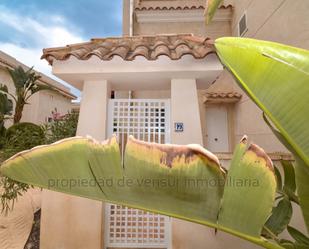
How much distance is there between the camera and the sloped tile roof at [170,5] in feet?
40.3

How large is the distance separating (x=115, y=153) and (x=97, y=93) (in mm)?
4435

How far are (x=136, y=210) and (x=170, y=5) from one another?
11.6 meters

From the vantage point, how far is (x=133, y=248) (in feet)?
17.8

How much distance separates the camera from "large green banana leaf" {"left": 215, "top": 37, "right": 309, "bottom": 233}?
126 centimetres

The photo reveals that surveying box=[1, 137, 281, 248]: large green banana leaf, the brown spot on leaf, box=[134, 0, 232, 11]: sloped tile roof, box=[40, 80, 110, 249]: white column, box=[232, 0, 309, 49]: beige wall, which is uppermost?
box=[134, 0, 232, 11]: sloped tile roof

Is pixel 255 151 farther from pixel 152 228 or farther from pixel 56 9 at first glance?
pixel 56 9

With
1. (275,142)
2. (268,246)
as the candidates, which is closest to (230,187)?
(268,246)

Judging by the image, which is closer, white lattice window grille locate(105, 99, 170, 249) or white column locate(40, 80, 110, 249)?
white column locate(40, 80, 110, 249)

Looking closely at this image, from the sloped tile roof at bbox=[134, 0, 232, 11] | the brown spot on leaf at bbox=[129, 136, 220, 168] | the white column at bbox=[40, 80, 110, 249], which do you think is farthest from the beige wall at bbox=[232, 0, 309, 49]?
the brown spot on leaf at bbox=[129, 136, 220, 168]

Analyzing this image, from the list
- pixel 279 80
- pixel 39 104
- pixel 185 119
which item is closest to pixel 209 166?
pixel 279 80

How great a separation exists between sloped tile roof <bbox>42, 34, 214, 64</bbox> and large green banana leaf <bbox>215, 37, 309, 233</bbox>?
355 centimetres

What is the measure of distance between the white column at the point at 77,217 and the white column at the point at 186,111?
1.81m

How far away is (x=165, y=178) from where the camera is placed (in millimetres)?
1349

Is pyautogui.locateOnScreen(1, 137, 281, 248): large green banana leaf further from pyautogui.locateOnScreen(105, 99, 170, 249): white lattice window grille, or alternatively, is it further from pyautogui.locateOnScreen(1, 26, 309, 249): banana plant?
pyautogui.locateOnScreen(105, 99, 170, 249): white lattice window grille
